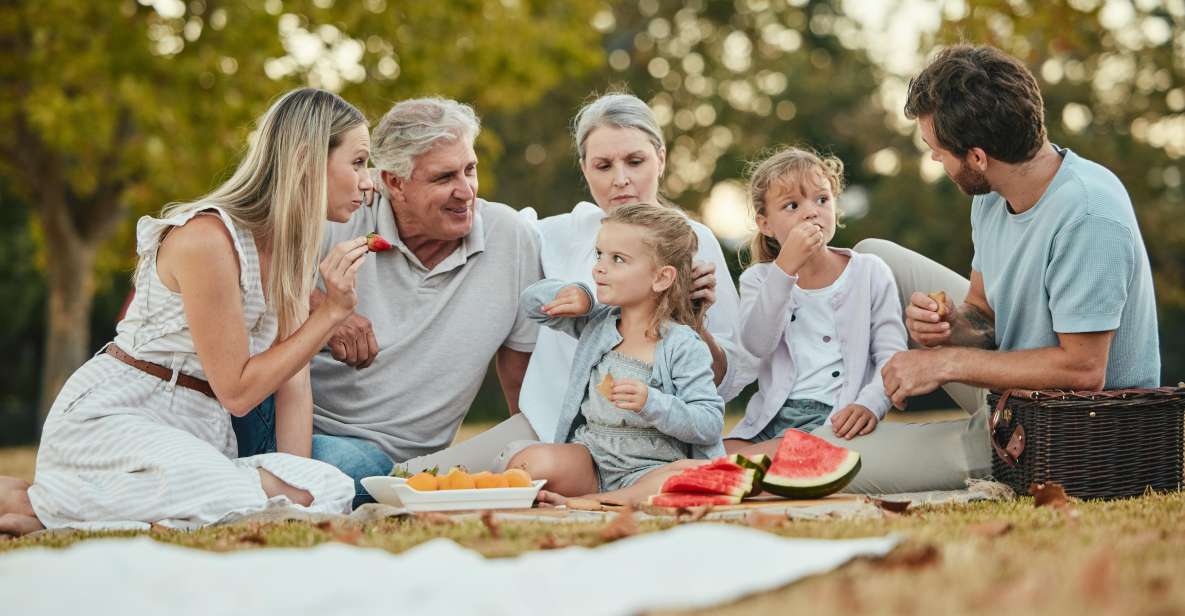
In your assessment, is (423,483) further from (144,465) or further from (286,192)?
(286,192)

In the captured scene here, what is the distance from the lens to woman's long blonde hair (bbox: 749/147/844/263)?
5.44 metres

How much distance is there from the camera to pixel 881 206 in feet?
71.1

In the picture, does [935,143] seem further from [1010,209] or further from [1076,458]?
[1076,458]

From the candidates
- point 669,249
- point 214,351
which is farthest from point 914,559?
point 214,351

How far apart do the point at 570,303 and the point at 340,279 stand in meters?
1.04

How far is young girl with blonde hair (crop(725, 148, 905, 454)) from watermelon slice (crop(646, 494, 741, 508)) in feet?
2.92

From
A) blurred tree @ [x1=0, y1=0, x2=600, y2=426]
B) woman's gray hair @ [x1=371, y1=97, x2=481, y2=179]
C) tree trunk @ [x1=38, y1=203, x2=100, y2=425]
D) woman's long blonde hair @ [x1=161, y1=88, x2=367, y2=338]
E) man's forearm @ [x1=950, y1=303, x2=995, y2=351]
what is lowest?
tree trunk @ [x1=38, y1=203, x2=100, y2=425]

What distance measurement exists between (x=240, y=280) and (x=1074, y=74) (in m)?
19.7

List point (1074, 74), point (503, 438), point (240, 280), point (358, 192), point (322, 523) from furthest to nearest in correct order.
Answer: point (1074, 74)
point (503, 438)
point (358, 192)
point (240, 280)
point (322, 523)

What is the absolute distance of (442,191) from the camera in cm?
538

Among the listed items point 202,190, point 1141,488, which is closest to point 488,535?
point 1141,488

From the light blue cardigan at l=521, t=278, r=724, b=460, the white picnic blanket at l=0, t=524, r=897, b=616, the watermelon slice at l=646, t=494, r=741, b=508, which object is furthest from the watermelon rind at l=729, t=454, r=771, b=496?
the white picnic blanket at l=0, t=524, r=897, b=616

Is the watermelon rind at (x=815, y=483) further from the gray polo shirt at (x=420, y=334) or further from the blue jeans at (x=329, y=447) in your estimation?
the blue jeans at (x=329, y=447)

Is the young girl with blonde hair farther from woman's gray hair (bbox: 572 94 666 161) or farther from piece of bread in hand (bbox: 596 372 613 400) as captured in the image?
piece of bread in hand (bbox: 596 372 613 400)
